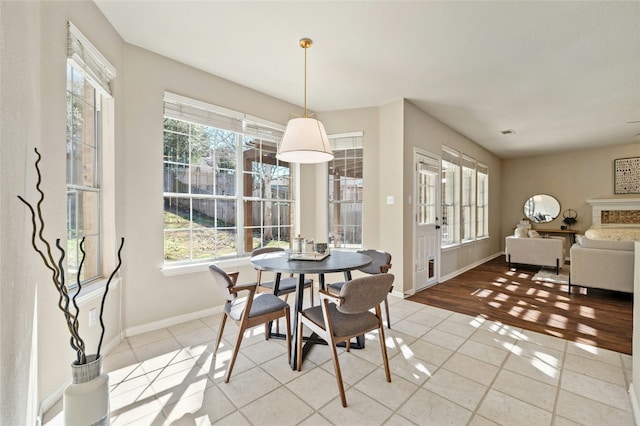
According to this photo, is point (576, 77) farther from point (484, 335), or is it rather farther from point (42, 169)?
point (42, 169)

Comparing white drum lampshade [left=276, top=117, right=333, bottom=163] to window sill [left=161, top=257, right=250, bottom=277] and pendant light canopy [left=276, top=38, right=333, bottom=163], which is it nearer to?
pendant light canopy [left=276, top=38, right=333, bottom=163]

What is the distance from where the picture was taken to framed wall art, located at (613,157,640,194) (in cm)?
622

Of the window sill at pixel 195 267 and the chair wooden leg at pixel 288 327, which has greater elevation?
the window sill at pixel 195 267

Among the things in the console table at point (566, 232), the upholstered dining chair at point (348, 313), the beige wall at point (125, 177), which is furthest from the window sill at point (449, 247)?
the console table at point (566, 232)

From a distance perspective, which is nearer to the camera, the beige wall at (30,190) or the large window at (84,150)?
the beige wall at (30,190)

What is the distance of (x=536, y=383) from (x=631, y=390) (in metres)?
0.52

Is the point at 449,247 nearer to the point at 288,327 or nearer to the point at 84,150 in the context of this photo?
the point at 288,327

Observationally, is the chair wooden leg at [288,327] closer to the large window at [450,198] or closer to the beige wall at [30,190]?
the beige wall at [30,190]

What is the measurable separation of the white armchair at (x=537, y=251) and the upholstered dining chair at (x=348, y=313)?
496 centimetres

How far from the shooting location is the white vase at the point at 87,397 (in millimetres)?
1194

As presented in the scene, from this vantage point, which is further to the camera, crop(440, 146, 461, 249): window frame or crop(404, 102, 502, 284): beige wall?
crop(440, 146, 461, 249): window frame

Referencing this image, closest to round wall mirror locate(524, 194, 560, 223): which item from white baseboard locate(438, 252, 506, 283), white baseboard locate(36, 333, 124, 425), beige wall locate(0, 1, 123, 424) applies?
white baseboard locate(438, 252, 506, 283)

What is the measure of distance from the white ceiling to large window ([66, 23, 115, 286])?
480mm

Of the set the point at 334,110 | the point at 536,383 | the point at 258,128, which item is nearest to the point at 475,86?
the point at 334,110
